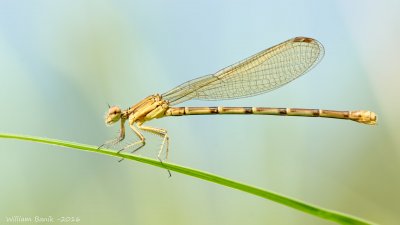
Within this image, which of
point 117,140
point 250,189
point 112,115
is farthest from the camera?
point 112,115

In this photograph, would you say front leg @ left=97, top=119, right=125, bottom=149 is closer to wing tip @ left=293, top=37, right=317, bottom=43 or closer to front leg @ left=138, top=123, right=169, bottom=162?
front leg @ left=138, top=123, right=169, bottom=162

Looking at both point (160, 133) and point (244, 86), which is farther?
point (244, 86)

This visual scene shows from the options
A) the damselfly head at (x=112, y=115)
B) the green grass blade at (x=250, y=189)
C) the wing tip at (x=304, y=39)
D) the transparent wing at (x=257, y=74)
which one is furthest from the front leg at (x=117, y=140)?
the wing tip at (x=304, y=39)

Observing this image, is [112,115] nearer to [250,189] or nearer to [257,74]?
[257,74]

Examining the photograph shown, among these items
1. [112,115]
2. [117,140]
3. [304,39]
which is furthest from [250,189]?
[304,39]

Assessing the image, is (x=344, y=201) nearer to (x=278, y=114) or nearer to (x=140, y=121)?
(x=278, y=114)

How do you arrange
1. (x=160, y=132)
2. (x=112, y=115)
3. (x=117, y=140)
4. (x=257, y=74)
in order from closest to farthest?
1. (x=117, y=140)
2. (x=160, y=132)
3. (x=112, y=115)
4. (x=257, y=74)

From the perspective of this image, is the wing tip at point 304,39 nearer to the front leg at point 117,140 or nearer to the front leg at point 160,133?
the front leg at point 160,133

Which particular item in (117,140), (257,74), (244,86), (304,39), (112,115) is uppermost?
(304,39)

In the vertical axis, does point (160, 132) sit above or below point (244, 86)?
below

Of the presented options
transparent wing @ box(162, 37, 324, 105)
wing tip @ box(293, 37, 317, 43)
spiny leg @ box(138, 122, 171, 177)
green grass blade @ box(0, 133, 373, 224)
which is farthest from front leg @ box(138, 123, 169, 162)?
wing tip @ box(293, 37, 317, 43)
